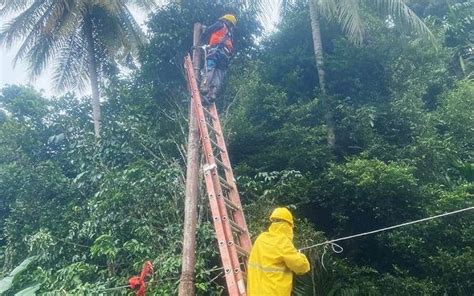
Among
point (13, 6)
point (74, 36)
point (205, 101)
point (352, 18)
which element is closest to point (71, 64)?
point (74, 36)

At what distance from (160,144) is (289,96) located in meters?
3.33

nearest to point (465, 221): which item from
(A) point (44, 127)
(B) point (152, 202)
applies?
(B) point (152, 202)

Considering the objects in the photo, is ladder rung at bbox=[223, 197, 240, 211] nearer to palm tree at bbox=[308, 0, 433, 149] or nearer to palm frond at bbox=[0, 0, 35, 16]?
palm tree at bbox=[308, 0, 433, 149]

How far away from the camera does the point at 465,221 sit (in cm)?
694

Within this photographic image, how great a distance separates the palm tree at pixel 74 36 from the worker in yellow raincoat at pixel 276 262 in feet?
26.6

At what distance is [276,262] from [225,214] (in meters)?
0.87

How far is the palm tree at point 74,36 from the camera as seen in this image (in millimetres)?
12070

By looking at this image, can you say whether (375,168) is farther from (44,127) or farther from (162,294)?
(44,127)

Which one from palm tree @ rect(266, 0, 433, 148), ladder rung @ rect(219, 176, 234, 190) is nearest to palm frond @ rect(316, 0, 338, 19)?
palm tree @ rect(266, 0, 433, 148)

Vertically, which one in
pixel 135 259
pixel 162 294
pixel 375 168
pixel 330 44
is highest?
pixel 330 44

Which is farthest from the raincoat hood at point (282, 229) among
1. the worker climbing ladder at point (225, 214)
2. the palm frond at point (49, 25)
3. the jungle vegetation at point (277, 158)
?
the palm frond at point (49, 25)

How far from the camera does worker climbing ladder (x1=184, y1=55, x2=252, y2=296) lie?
173 inches

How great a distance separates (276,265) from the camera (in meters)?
4.11

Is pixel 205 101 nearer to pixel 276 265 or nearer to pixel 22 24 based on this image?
pixel 276 265
